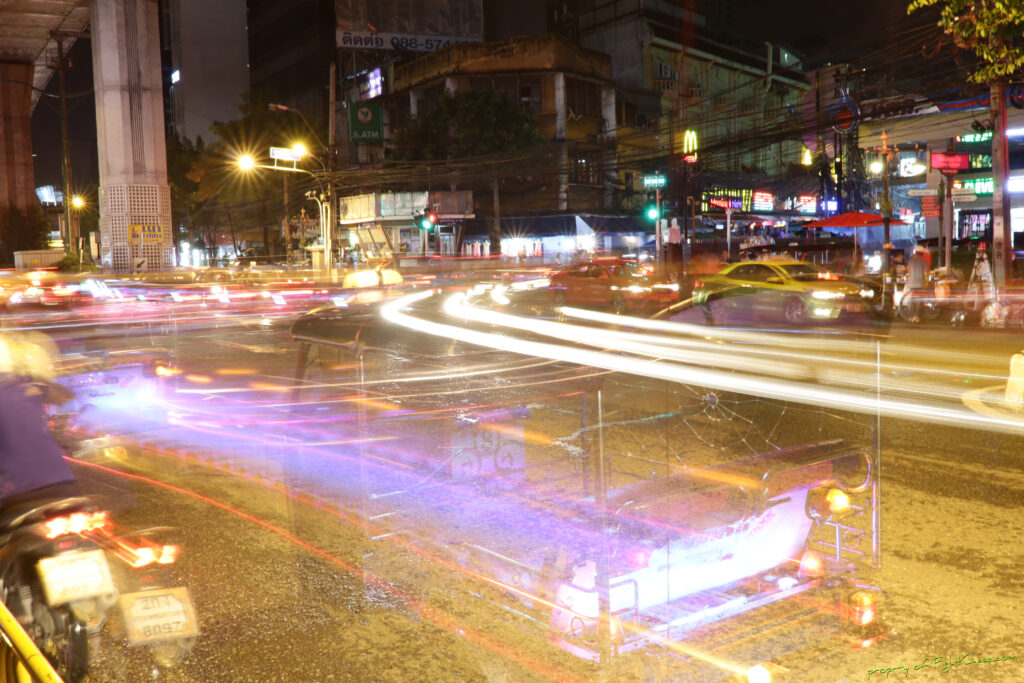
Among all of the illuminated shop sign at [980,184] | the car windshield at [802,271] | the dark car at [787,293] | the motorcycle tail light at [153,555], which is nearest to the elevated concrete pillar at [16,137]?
the dark car at [787,293]

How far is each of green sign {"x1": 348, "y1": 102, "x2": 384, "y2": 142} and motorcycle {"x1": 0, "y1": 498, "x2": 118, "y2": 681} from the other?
52.3m

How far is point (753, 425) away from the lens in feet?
27.3

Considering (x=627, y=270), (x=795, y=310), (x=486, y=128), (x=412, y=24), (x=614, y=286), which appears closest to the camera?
(x=795, y=310)

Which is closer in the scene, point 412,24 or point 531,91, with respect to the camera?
point 531,91

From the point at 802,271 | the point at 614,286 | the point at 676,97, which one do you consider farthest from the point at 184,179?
the point at 802,271

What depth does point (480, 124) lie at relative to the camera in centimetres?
4406

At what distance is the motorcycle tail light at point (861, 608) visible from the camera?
3.58 meters

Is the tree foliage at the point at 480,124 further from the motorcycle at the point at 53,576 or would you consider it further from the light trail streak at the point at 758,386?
the motorcycle at the point at 53,576

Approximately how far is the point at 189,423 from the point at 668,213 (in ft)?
138

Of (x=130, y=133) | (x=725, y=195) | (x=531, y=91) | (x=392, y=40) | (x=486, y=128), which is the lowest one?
(x=725, y=195)

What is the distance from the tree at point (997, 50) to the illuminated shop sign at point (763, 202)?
107 ft

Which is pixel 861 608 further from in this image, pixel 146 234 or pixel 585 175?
pixel 585 175

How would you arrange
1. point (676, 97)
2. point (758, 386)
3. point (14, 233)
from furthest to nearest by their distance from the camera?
1. point (676, 97)
2. point (14, 233)
3. point (758, 386)

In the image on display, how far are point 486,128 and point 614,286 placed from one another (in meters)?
23.5
